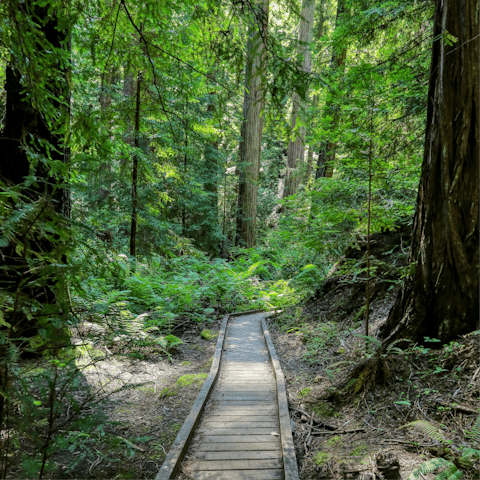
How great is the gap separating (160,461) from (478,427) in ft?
9.86

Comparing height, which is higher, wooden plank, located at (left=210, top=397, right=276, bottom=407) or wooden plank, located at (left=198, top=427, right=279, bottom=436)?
wooden plank, located at (left=210, top=397, right=276, bottom=407)

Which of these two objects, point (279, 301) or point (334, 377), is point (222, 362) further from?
point (279, 301)

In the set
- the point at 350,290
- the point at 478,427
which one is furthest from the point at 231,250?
the point at 478,427

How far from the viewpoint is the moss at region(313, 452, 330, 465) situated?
363 cm

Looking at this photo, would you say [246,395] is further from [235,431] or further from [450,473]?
[450,473]

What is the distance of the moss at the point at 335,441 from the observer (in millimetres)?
3865

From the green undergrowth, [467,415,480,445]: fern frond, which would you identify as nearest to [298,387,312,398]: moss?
the green undergrowth

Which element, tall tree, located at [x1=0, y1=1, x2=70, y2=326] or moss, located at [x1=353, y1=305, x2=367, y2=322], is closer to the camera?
tall tree, located at [x1=0, y1=1, x2=70, y2=326]

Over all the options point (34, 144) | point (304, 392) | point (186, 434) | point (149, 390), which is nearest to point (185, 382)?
point (149, 390)

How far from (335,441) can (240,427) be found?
1145mm

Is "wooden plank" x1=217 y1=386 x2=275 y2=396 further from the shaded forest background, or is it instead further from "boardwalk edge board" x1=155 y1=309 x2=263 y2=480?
the shaded forest background

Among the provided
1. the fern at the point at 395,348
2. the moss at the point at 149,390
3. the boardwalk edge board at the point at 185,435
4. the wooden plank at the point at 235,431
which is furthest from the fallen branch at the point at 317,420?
the moss at the point at 149,390

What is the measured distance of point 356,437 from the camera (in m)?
3.82

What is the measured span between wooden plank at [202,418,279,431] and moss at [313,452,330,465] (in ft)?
Result: 2.34
